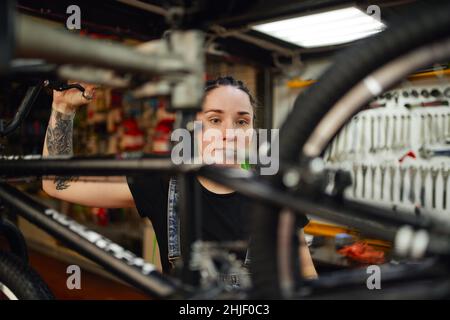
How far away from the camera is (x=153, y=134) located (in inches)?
106

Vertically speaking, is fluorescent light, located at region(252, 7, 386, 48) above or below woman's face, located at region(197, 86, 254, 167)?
above

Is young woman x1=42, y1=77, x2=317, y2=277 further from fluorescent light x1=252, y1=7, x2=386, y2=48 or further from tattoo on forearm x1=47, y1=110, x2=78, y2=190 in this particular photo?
fluorescent light x1=252, y1=7, x2=386, y2=48

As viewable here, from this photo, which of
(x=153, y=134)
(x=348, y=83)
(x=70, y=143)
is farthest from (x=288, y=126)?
(x=153, y=134)

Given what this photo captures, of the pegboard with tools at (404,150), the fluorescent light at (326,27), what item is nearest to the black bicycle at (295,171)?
the fluorescent light at (326,27)

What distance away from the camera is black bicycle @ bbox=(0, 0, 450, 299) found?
1.35 feet

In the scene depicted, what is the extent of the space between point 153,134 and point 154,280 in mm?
2242

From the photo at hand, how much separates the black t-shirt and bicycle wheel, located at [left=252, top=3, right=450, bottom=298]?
1.61 feet

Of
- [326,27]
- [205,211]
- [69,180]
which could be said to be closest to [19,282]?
[69,180]

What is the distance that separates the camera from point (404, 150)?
1.95m

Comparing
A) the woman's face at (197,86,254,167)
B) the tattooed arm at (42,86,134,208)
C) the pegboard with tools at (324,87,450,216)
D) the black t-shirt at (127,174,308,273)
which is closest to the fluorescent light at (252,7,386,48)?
the pegboard with tools at (324,87,450,216)

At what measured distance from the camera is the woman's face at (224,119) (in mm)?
990

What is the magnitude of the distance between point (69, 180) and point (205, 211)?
39 centimetres

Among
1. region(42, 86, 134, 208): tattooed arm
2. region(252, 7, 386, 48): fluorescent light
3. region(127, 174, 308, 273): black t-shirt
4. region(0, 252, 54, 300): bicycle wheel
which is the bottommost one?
region(0, 252, 54, 300): bicycle wheel

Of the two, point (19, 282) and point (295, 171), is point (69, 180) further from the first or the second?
point (295, 171)
